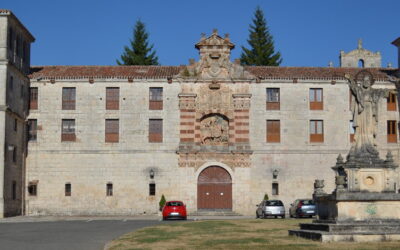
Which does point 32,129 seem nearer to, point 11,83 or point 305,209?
point 11,83

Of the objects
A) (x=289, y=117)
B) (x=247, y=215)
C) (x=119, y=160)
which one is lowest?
(x=247, y=215)

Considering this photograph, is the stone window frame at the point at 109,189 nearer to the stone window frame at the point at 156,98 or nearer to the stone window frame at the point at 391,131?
the stone window frame at the point at 156,98

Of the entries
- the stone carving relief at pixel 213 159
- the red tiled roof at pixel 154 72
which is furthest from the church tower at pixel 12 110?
the stone carving relief at pixel 213 159

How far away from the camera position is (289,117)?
170 feet

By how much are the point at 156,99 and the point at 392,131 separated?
18811mm

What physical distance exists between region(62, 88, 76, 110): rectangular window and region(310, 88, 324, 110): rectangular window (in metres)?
18.7

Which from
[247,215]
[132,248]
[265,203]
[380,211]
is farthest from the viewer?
[247,215]

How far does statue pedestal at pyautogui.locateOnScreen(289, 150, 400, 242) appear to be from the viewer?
22.7 meters

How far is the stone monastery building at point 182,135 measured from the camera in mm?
50344

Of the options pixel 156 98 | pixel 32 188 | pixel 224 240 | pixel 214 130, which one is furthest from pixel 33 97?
pixel 224 240

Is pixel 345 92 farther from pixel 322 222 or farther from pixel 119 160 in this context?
pixel 322 222

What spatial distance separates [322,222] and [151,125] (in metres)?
27.9

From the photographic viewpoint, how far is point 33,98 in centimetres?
5125

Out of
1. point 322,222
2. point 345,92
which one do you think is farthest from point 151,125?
point 322,222
